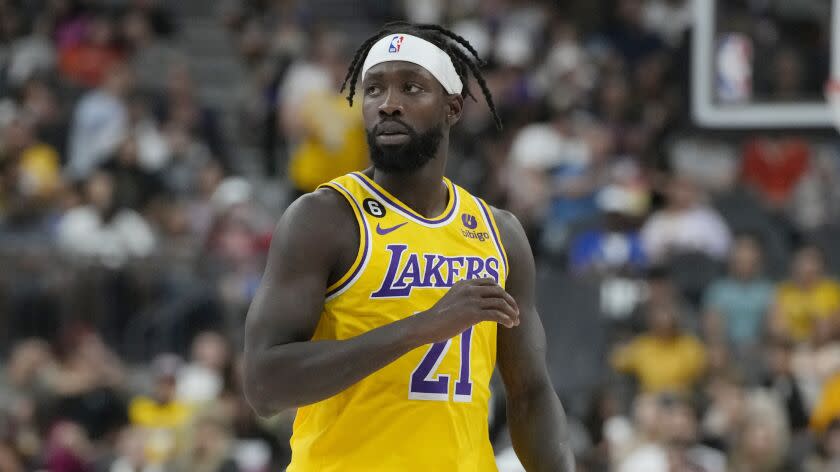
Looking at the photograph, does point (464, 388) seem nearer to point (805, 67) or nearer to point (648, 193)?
point (805, 67)

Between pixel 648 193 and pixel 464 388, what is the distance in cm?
943

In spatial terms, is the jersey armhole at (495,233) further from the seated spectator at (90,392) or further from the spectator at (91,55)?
the spectator at (91,55)

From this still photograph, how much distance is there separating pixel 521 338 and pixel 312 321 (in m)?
0.85

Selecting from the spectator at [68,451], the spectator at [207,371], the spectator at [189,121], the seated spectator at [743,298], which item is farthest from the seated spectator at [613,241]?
the spectator at [68,451]

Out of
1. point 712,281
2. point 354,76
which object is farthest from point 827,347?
point 354,76

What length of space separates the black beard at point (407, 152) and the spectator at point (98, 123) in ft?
33.3

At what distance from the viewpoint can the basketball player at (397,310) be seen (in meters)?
4.30

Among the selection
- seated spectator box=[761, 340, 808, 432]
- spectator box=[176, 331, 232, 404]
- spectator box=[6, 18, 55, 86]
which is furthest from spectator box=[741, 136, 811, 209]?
spectator box=[6, 18, 55, 86]

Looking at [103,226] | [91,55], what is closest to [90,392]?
[103,226]

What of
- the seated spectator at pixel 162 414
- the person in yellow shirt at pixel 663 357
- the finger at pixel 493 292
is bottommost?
the seated spectator at pixel 162 414

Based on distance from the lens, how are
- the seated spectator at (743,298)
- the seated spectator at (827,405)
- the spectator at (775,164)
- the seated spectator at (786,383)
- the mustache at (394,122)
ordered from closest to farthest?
the mustache at (394,122) < the seated spectator at (827,405) < the seated spectator at (786,383) < the seated spectator at (743,298) < the spectator at (775,164)

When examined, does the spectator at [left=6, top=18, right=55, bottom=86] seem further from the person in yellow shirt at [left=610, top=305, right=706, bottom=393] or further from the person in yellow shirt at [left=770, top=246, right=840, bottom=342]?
the person in yellow shirt at [left=770, top=246, right=840, bottom=342]

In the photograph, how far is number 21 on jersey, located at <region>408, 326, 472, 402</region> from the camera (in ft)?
15.0

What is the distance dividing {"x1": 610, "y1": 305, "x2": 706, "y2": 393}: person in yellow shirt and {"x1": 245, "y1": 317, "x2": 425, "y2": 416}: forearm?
735 centimetres
